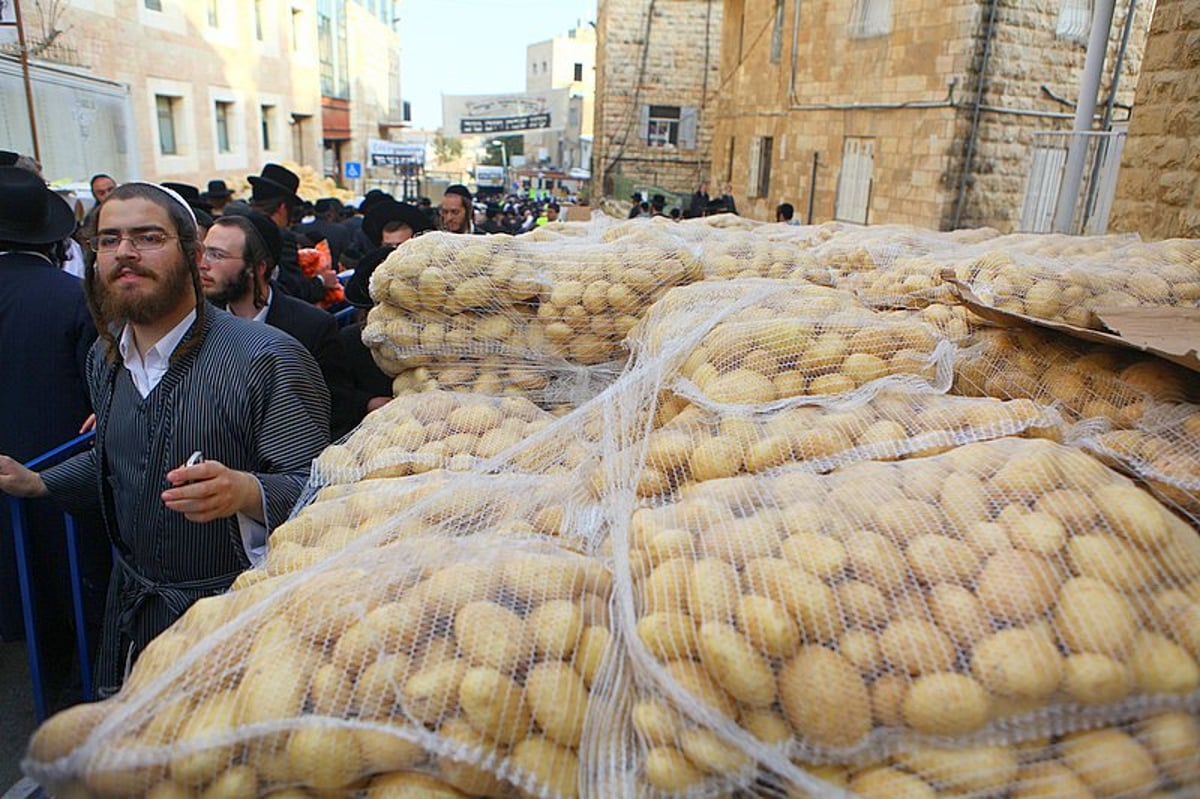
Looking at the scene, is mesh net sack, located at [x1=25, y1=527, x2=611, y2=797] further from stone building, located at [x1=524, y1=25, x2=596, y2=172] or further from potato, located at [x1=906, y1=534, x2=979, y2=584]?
stone building, located at [x1=524, y1=25, x2=596, y2=172]

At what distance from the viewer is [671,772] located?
1069 millimetres

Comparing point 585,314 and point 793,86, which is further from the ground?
point 793,86

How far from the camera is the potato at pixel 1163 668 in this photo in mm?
1048

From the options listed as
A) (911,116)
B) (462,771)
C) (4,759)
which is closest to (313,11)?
(911,116)

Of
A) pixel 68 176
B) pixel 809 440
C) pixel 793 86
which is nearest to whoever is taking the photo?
pixel 809 440

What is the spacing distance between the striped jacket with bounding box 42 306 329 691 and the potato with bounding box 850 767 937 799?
155cm

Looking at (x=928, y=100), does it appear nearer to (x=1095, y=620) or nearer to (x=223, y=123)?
(x=1095, y=620)

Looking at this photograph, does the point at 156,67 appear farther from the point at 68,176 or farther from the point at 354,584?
the point at 354,584

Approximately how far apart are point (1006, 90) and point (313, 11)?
22.5 m

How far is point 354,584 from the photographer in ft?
4.22

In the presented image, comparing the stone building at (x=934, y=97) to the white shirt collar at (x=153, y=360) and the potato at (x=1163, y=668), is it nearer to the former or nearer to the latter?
the potato at (x=1163, y=668)

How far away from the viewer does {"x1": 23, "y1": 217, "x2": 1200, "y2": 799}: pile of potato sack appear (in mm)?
1062

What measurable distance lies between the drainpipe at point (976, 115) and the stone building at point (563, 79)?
3831 centimetres

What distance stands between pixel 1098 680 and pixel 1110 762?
102mm
